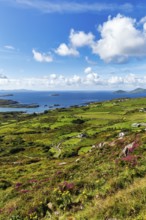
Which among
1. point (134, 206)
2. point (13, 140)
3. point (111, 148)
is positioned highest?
point (134, 206)

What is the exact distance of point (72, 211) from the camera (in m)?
12.0

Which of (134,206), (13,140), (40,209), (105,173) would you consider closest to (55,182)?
(105,173)

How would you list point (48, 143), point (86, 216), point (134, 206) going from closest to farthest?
point (134, 206)
point (86, 216)
point (48, 143)

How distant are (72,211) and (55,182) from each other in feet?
33.4

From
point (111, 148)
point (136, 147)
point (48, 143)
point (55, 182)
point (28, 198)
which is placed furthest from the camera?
point (48, 143)

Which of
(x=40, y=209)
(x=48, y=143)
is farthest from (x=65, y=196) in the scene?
(x=48, y=143)

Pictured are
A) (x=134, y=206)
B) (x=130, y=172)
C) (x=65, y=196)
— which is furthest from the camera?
(x=130, y=172)

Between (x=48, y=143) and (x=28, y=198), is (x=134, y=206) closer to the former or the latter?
(x=28, y=198)

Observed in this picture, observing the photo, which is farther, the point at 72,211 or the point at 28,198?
the point at 28,198

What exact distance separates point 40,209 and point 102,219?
6.15 meters

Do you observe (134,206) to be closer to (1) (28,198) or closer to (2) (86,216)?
(2) (86,216)

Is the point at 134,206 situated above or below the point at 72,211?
above

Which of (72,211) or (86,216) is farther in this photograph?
(72,211)

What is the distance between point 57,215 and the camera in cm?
1228
